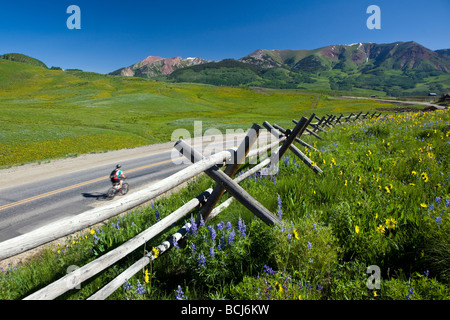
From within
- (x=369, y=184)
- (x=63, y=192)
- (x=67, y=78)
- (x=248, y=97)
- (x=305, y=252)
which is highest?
(x=67, y=78)

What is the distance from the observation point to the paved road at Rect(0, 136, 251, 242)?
7195 millimetres

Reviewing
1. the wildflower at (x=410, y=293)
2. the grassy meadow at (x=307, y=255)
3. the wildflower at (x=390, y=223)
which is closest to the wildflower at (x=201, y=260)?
the grassy meadow at (x=307, y=255)

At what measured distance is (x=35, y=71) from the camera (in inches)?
4574

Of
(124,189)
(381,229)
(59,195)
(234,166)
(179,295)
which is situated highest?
(234,166)

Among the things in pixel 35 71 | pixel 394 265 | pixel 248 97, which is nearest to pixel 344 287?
pixel 394 265

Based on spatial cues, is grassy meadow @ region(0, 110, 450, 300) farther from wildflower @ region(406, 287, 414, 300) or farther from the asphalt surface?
the asphalt surface

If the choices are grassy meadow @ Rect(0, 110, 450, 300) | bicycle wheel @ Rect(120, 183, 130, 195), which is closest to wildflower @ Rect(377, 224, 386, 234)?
grassy meadow @ Rect(0, 110, 450, 300)

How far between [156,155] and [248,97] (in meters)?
85.7

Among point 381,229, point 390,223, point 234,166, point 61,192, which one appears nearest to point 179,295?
point 234,166

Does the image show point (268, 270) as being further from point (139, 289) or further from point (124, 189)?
point (124, 189)

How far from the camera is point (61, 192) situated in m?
9.18

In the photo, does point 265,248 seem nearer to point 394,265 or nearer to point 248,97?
point 394,265

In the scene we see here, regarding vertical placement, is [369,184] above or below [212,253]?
above

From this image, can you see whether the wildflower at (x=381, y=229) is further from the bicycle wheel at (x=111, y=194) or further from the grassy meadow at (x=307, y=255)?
the bicycle wheel at (x=111, y=194)
